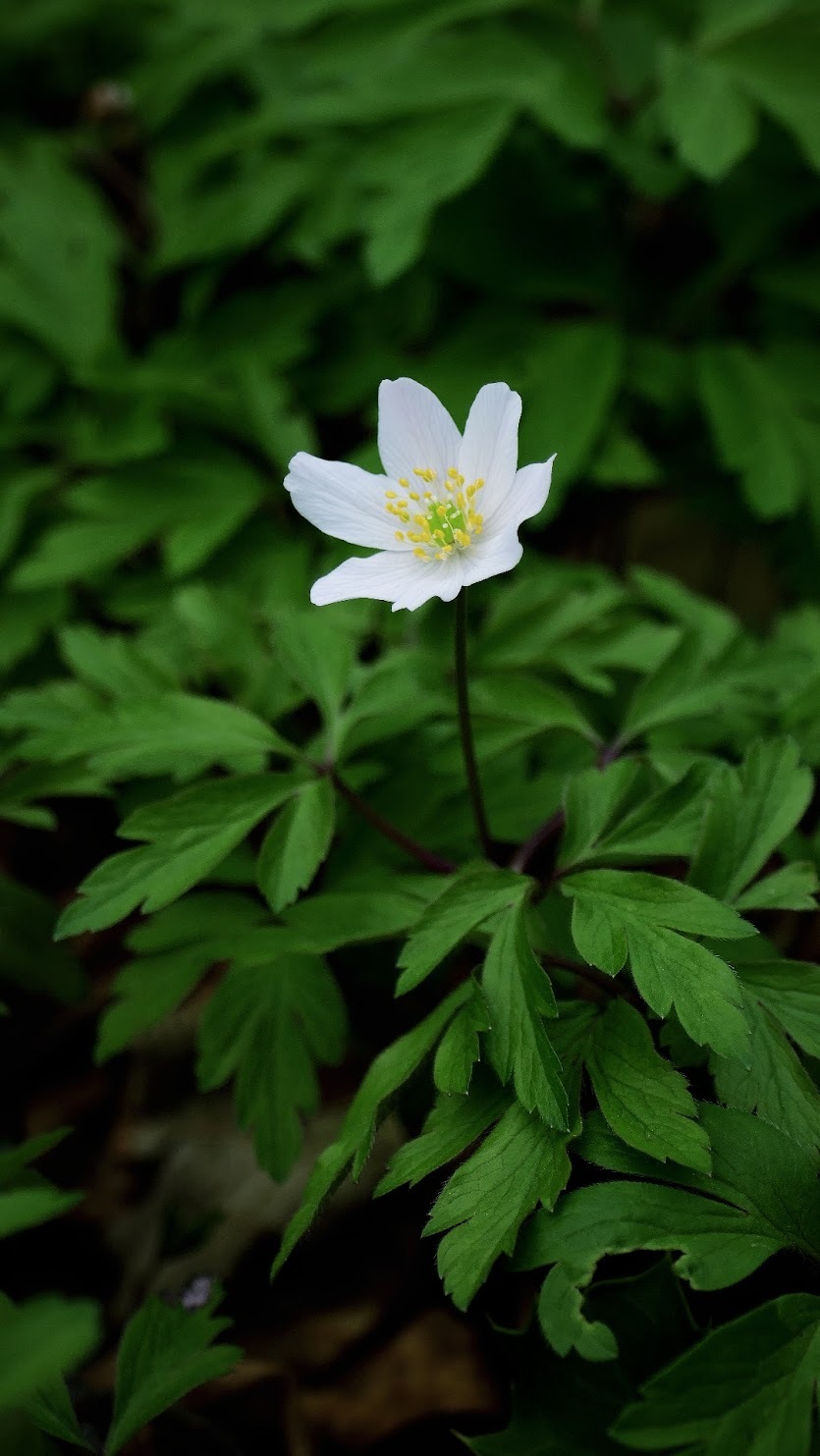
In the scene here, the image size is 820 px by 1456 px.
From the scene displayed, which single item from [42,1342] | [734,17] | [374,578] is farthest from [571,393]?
[42,1342]

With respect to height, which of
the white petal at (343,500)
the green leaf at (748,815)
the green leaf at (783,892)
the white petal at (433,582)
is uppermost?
the white petal at (343,500)

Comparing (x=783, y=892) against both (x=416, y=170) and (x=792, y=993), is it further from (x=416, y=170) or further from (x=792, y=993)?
(x=416, y=170)

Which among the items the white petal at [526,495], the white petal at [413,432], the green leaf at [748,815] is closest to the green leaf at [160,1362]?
the green leaf at [748,815]

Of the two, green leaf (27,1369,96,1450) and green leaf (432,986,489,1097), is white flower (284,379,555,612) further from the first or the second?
green leaf (27,1369,96,1450)

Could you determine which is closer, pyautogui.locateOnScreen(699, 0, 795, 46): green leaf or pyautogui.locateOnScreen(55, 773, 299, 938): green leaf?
pyautogui.locateOnScreen(55, 773, 299, 938): green leaf

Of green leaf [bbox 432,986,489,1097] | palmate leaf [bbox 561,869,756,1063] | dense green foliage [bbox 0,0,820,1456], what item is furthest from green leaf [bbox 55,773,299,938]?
palmate leaf [bbox 561,869,756,1063]

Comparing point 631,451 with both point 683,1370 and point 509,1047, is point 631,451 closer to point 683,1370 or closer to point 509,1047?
point 509,1047

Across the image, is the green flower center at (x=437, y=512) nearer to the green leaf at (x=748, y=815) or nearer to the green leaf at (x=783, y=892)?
the green leaf at (x=748, y=815)
